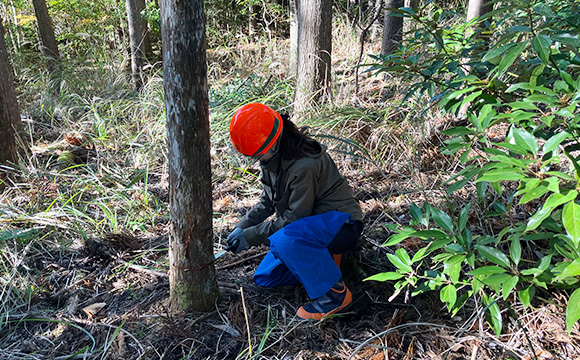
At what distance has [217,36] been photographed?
354 inches

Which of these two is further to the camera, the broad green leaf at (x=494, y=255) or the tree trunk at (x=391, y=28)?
the tree trunk at (x=391, y=28)

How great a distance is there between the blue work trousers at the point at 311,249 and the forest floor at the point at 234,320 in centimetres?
23

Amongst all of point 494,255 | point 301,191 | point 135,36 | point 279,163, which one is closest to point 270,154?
point 279,163

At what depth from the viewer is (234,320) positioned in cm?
226

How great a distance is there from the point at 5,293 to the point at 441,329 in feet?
8.41

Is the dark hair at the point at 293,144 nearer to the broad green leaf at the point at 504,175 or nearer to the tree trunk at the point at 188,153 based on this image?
the tree trunk at the point at 188,153

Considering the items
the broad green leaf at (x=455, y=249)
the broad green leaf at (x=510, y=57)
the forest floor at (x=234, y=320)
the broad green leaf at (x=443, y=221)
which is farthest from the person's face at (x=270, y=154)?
the broad green leaf at (x=510, y=57)

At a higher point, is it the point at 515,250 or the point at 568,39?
the point at 568,39

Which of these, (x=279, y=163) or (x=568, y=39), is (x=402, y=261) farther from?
(x=568, y=39)

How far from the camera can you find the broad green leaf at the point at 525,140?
52.8 inches

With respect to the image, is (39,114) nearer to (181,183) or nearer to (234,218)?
(234,218)

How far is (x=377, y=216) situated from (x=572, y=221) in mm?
1953

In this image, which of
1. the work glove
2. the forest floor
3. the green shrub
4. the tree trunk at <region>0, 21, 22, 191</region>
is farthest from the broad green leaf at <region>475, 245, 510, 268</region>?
the tree trunk at <region>0, 21, 22, 191</region>

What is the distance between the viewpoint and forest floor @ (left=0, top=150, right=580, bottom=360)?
1.98 metres
